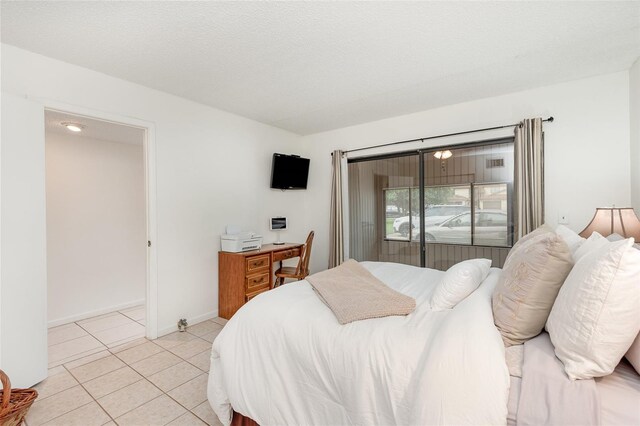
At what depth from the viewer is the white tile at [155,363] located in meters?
2.44

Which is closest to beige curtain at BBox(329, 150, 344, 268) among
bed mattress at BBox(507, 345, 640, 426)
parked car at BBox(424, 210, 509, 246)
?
parked car at BBox(424, 210, 509, 246)

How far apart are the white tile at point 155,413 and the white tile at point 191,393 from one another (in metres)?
0.04

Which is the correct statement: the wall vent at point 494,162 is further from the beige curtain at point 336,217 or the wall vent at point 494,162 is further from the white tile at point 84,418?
the white tile at point 84,418

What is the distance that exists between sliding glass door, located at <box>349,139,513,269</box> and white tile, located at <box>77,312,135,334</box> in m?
3.19

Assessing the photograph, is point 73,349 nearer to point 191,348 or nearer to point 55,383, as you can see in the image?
point 55,383

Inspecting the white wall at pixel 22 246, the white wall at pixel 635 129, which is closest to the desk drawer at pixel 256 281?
the white wall at pixel 22 246

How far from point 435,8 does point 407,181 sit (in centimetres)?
240

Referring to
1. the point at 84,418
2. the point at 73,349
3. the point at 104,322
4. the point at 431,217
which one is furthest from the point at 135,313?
the point at 431,217

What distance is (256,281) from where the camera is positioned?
3.53 metres

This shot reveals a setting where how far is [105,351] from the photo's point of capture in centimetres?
278

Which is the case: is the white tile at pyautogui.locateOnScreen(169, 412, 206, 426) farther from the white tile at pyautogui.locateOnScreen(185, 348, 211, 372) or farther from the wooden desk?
the wooden desk

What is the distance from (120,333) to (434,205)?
13.1ft

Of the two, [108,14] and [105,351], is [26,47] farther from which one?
[105,351]

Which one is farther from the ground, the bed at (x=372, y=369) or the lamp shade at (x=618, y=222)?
the lamp shade at (x=618, y=222)
